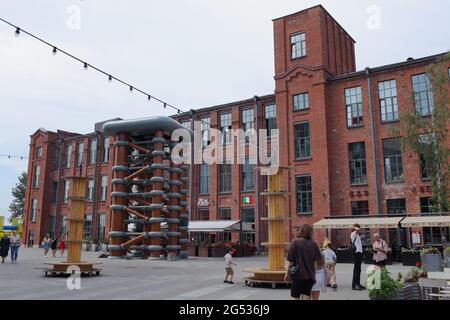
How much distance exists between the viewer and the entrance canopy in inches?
1248

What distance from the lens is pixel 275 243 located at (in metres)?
12.8

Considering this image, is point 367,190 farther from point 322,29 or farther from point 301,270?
point 301,270

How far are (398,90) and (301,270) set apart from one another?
2346 centimetres

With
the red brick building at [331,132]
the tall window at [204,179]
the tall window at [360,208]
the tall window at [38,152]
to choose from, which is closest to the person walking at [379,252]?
the red brick building at [331,132]

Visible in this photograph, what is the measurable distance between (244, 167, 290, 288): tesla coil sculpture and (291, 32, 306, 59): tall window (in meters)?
19.5

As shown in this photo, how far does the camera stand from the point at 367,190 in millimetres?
26766

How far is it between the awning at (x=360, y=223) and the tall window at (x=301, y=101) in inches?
343

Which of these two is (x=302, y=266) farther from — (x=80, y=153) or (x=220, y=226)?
(x=80, y=153)

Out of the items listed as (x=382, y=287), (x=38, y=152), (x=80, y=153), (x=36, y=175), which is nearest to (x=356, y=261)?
(x=382, y=287)

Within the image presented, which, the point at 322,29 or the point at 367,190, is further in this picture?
the point at 322,29

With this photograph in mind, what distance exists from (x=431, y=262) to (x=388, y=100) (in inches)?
624

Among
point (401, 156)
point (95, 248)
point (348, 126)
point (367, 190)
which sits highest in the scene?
point (348, 126)

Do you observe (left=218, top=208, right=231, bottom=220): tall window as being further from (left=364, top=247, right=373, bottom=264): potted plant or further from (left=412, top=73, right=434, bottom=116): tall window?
(left=412, top=73, right=434, bottom=116): tall window
